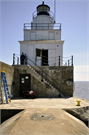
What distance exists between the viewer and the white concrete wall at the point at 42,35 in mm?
16766

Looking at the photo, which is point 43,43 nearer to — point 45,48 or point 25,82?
point 45,48

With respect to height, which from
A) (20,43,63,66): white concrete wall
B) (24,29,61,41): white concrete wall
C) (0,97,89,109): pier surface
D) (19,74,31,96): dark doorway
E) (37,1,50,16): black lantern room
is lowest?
(0,97,89,109): pier surface

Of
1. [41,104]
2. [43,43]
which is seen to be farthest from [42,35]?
[41,104]

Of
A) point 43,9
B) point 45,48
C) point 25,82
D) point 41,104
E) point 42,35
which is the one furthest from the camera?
point 43,9

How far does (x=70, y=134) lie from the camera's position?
3.99 meters

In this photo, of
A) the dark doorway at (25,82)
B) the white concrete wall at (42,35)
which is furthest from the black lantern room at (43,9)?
the dark doorway at (25,82)

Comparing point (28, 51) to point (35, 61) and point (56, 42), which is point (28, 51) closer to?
point (35, 61)

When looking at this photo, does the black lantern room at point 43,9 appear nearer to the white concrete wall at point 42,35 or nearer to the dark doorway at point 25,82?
the white concrete wall at point 42,35

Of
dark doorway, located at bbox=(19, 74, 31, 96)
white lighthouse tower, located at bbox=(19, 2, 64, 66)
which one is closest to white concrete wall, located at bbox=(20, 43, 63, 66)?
white lighthouse tower, located at bbox=(19, 2, 64, 66)

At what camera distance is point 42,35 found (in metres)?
16.8

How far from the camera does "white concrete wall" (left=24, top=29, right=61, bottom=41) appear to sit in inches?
660

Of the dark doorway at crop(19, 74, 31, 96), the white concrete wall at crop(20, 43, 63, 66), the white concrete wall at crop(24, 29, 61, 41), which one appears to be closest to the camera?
the dark doorway at crop(19, 74, 31, 96)

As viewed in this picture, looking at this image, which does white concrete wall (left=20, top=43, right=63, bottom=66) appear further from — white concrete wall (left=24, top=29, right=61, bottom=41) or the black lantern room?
the black lantern room

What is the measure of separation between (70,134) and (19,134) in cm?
184
